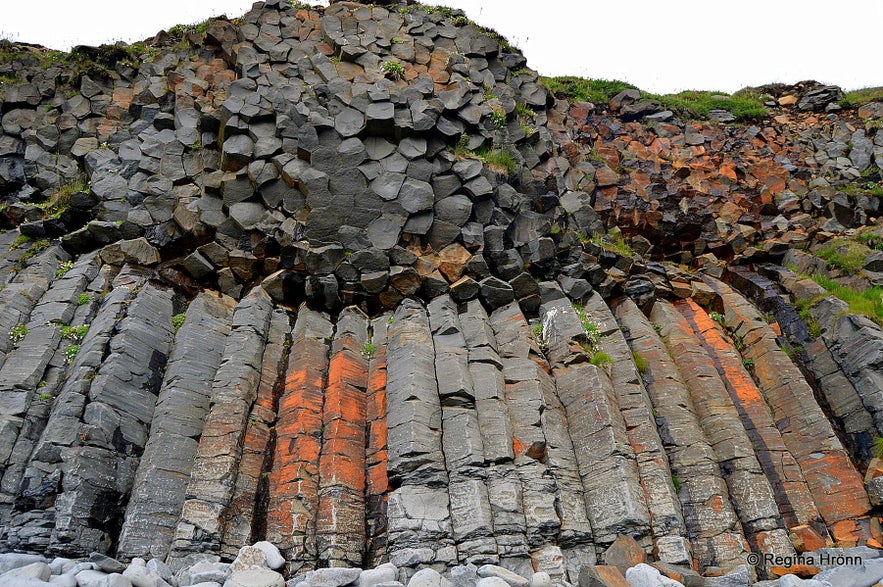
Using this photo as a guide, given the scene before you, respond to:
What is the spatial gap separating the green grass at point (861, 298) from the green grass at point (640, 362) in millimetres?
4728

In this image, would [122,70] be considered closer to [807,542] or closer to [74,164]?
[74,164]

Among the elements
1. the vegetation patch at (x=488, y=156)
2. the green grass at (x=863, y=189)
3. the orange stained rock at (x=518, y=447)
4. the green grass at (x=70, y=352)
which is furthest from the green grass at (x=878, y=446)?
the green grass at (x=70, y=352)

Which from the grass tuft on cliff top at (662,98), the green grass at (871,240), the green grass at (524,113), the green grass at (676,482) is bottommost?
the green grass at (676,482)

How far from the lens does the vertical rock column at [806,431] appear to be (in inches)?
416

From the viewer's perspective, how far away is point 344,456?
10.5 meters

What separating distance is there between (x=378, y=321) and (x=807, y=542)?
28.1 feet

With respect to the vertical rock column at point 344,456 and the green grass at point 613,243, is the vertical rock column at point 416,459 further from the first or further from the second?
the green grass at point 613,243

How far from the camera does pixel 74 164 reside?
17469 mm

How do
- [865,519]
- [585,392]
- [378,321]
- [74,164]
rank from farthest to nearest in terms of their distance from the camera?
[74,164] → [378,321] → [585,392] → [865,519]

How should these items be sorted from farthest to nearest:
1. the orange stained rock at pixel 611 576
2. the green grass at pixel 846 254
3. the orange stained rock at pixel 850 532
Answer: the green grass at pixel 846 254 → the orange stained rock at pixel 850 532 → the orange stained rock at pixel 611 576

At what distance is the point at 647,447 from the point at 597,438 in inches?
33.8

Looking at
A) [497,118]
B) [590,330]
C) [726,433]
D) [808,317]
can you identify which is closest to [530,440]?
Result: [726,433]

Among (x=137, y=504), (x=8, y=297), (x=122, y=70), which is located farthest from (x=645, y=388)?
(x=122, y=70)

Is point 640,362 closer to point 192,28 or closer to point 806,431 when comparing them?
point 806,431
